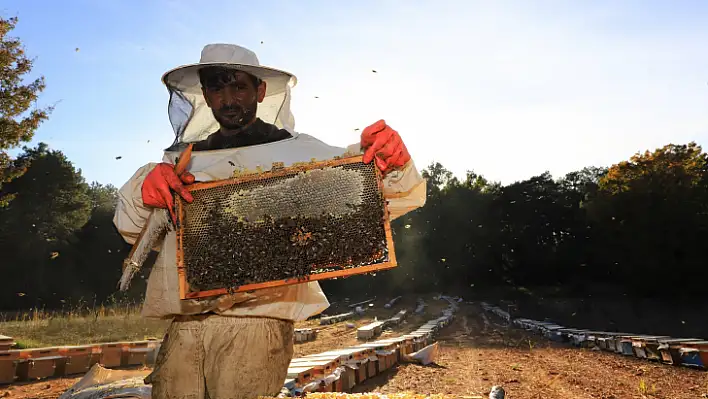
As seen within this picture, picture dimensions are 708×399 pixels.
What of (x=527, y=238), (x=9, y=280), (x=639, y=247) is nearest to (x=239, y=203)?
(x=639, y=247)

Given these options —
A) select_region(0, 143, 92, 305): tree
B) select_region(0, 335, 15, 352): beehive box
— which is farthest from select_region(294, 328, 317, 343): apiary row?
select_region(0, 143, 92, 305): tree

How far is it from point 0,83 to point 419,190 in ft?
46.4

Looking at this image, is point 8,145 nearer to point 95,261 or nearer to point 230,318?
point 230,318

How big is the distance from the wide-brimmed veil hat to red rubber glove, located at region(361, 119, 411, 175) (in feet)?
2.85

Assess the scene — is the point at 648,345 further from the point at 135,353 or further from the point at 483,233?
the point at 483,233

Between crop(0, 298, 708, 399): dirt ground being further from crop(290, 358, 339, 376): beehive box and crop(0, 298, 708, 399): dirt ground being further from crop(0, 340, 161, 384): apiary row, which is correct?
crop(290, 358, 339, 376): beehive box

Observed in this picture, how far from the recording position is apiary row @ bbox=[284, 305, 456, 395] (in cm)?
625

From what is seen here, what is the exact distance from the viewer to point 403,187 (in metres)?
3.27

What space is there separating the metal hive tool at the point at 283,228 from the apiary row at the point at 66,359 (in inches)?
327

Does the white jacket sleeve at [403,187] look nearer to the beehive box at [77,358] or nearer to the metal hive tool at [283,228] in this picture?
the metal hive tool at [283,228]

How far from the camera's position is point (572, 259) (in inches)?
1665

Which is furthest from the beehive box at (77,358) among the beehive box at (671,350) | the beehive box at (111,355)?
the beehive box at (671,350)

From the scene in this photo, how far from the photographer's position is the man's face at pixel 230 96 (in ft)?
11.2

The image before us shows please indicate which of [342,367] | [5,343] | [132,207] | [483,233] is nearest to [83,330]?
[5,343]
